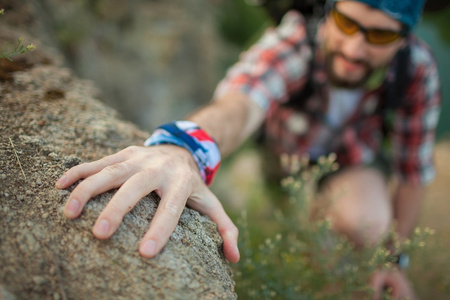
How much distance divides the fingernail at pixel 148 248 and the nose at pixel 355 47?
1.79m

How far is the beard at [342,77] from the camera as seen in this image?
89.2 inches

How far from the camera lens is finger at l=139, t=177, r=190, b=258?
0.99 meters

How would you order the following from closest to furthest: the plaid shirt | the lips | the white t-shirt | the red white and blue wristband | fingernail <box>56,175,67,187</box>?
fingernail <box>56,175,67,187</box> < the red white and blue wristband < the lips < the plaid shirt < the white t-shirt

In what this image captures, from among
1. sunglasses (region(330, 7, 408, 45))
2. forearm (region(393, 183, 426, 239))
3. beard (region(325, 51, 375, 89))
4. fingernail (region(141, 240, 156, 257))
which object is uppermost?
sunglasses (region(330, 7, 408, 45))

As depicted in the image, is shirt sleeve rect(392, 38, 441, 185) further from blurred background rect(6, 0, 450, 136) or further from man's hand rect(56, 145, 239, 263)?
man's hand rect(56, 145, 239, 263)

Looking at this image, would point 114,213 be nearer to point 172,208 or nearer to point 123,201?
point 123,201

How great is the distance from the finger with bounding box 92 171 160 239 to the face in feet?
5.32

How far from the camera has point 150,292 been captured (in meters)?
0.95

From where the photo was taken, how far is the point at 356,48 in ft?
6.90

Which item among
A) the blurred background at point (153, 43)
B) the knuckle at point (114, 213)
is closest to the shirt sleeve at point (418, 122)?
the blurred background at point (153, 43)

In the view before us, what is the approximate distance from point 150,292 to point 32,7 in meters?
2.25

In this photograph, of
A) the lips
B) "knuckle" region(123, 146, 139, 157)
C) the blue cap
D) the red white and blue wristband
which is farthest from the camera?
the lips

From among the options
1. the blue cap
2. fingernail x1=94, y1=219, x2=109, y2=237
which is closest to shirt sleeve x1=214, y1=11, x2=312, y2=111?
the blue cap

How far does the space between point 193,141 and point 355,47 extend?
4.38 ft
